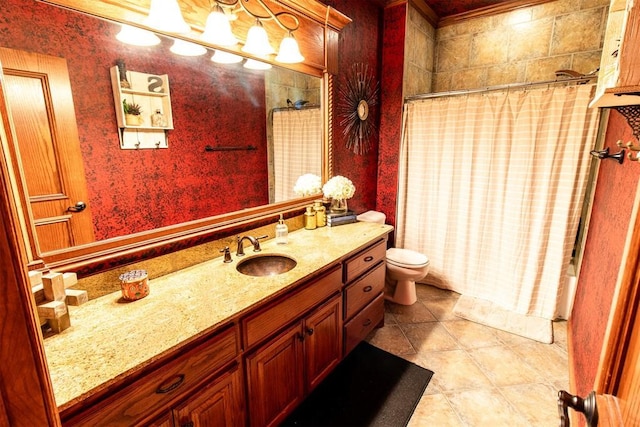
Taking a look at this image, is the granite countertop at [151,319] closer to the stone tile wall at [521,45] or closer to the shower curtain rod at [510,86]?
the shower curtain rod at [510,86]

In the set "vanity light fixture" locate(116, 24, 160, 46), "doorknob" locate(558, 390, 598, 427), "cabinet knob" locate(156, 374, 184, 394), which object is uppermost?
"vanity light fixture" locate(116, 24, 160, 46)

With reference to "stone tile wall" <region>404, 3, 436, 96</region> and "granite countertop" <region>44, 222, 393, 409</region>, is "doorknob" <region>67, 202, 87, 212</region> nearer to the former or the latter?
"granite countertop" <region>44, 222, 393, 409</region>

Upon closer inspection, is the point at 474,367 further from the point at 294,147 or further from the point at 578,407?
the point at 294,147

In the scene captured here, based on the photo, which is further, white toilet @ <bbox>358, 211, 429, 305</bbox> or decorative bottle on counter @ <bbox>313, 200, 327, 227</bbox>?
white toilet @ <bbox>358, 211, 429, 305</bbox>

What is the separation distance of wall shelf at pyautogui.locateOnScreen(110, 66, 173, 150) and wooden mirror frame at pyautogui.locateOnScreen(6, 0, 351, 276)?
0.69ft

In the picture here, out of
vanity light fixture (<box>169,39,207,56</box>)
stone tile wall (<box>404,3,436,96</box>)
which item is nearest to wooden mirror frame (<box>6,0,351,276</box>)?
vanity light fixture (<box>169,39,207,56</box>)

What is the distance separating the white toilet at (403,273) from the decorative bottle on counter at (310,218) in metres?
0.83

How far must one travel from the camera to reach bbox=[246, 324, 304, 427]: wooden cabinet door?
4.23ft

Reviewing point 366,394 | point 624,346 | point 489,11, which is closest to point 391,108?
point 489,11

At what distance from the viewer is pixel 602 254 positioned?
62.3 inches

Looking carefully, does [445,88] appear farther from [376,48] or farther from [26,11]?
[26,11]

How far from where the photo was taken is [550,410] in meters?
1.68

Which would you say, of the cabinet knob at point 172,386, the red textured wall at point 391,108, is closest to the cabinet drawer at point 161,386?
the cabinet knob at point 172,386

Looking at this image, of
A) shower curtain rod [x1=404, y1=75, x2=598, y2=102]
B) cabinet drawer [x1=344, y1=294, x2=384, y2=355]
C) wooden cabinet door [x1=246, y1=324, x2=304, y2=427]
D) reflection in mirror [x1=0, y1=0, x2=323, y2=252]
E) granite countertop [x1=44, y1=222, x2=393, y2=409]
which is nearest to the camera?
granite countertop [x1=44, y1=222, x2=393, y2=409]
